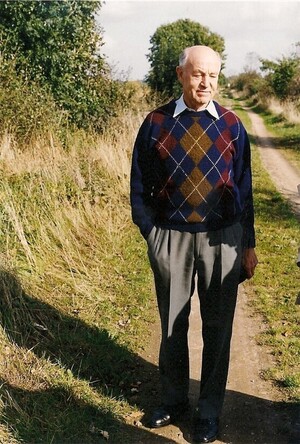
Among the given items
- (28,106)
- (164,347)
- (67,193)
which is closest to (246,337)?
(164,347)

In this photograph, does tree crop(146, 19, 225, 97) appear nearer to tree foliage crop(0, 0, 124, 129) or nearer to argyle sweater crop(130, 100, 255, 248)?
tree foliage crop(0, 0, 124, 129)

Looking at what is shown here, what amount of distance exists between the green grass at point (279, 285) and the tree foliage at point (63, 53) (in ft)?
14.4

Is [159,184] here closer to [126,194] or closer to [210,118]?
[210,118]

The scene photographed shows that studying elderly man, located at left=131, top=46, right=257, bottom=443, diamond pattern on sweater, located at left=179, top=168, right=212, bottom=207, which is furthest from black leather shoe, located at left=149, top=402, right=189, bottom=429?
diamond pattern on sweater, located at left=179, top=168, right=212, bottom=207

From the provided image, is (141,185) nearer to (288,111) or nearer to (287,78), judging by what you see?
(288,111)

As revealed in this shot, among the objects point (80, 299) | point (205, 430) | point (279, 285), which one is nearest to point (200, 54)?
point (205, 430)

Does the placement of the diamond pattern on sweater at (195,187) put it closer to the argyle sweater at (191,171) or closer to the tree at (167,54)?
the argyle sweater at (191,171)

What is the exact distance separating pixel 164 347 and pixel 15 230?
2399 millimetres

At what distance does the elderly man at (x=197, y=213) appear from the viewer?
2.92m

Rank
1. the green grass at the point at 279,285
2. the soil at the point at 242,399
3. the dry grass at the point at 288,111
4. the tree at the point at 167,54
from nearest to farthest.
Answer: the soil at the point at 242,399 < the green grass at the point at 279,285 < the tree at the point at 167,54 < the dry grass at the point at 288,111

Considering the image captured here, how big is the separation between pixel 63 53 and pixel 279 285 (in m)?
7.65

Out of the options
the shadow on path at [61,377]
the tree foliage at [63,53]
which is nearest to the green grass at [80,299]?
the shadow on path at [61,377]

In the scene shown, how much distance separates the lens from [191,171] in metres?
2.94

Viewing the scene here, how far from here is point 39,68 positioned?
36.5 ft
